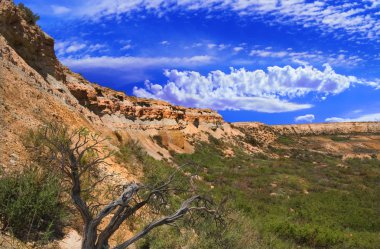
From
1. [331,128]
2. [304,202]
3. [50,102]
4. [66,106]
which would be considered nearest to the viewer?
[50,102]

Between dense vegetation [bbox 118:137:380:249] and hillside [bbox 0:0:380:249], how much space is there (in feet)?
0.21

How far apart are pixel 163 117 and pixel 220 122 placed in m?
16.8

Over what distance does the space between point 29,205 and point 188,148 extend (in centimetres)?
3679

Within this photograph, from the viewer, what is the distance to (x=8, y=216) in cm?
738

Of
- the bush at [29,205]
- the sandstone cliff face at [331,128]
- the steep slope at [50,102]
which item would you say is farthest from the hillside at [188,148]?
the sandstone cliff face at [331,128]

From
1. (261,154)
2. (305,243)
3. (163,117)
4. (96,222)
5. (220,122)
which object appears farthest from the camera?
(220,122)

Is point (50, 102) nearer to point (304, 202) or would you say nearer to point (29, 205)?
point (29, 205)

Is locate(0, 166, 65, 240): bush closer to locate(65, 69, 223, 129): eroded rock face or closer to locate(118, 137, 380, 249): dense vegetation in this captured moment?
locate(118, 137, 380, 249): dense vegetation

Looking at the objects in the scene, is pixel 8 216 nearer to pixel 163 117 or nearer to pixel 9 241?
pixel 9 241

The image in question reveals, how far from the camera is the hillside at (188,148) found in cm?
1448

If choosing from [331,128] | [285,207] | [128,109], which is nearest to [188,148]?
[128,109]

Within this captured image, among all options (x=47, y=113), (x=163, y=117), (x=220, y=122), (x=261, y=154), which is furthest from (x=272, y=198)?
(x=220, y=122)

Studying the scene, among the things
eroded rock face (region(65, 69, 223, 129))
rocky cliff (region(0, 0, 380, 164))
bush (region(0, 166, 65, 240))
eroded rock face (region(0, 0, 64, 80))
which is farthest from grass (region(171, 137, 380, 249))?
eroded rock face (region(0, 0, 64, 80))

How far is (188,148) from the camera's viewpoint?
44.2 metres
